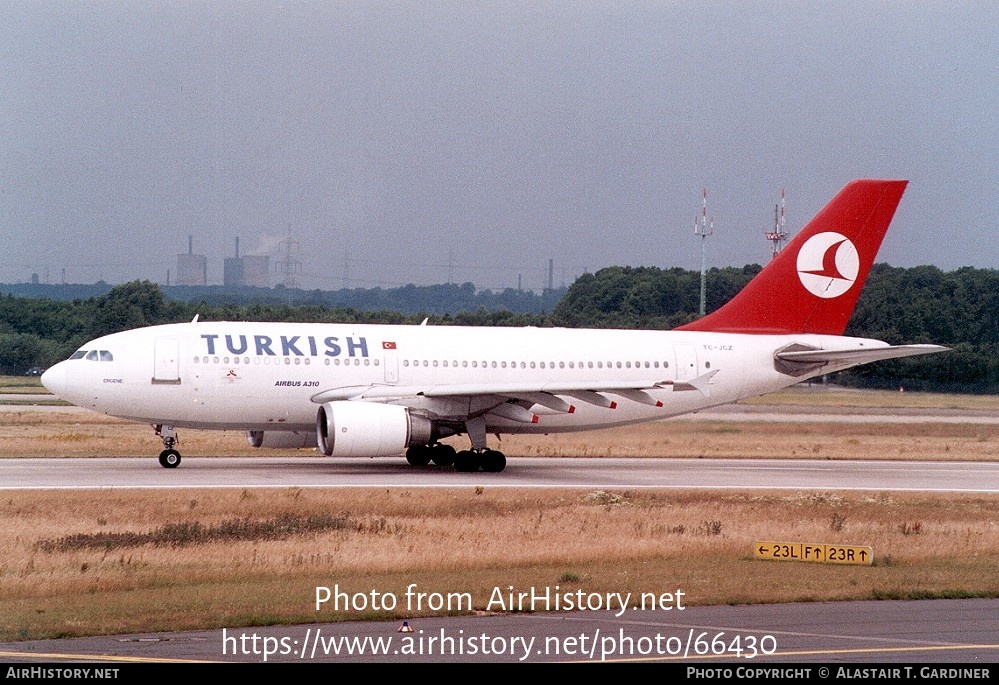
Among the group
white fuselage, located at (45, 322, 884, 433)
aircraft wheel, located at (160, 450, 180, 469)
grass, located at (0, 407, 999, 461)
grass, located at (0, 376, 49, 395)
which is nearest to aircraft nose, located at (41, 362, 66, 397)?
white fuselage, located at (45, 322, 884, 433)

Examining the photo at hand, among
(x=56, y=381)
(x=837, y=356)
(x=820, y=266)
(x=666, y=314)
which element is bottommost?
(x=56, y=381)

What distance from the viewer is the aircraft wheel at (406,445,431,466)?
34.2 m

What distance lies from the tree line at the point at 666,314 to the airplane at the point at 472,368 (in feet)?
88.2

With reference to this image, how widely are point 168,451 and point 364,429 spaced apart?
5.30 m

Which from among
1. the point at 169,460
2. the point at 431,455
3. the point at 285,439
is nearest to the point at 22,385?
the point at 285,439

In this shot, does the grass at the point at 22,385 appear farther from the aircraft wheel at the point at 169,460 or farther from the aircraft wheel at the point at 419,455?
the aircraft wheel at the point at 419,455

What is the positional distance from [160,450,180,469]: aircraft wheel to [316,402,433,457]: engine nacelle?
11.6 ft

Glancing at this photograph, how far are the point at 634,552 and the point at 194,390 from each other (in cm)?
1495

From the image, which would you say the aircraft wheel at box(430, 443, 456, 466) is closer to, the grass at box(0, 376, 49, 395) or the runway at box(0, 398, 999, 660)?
the runway at box(0, 398, 999, 660)

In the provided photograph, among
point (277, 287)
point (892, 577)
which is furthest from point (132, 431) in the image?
point (277, 287)

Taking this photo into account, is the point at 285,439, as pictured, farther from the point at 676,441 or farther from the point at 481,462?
the point at 676,441

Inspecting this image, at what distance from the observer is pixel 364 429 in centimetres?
3025

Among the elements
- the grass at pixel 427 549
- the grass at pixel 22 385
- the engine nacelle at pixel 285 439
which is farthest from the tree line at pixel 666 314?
the grass at pixel 427 549

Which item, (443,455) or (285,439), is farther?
(443,455)
